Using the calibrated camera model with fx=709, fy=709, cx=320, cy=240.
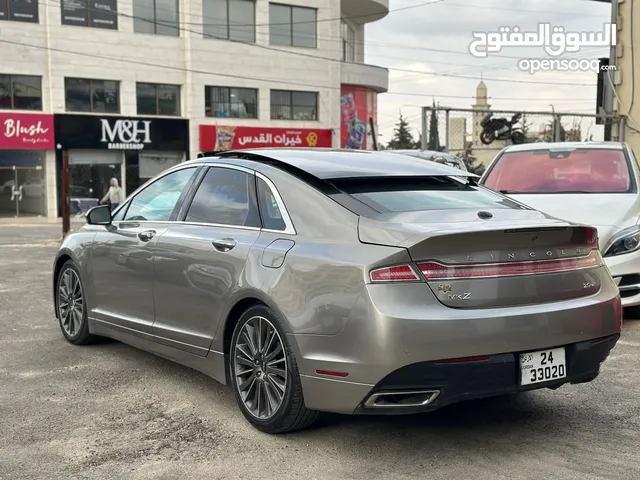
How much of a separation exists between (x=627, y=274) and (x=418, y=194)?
3.19m

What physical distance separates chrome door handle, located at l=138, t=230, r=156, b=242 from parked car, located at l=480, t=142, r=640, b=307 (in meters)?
3.85

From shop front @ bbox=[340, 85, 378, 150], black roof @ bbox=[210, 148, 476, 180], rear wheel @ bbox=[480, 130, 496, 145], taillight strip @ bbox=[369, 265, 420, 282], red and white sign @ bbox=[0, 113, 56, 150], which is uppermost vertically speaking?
shop front @ bbox=[340, 85, 378, 150]

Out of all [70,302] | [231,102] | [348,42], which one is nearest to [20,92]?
[231,102]

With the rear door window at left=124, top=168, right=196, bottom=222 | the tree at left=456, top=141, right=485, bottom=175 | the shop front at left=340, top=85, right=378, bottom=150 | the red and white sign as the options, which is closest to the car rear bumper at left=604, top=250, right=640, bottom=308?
the rear door window at left=124, top=168, right=196, bottom=222

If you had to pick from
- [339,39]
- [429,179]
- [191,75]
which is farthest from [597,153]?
[339,39]

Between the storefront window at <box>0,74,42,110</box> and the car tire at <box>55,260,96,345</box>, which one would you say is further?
the storefront window at <box>0,74,42,110</box>

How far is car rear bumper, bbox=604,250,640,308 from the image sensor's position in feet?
21.0

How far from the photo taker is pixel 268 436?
3980 mm

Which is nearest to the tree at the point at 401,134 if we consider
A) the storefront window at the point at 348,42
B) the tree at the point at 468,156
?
the storefront window at the point at 348,42

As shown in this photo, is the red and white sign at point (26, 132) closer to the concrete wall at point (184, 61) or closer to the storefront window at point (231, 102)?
the concrete wall at point (184, 61)

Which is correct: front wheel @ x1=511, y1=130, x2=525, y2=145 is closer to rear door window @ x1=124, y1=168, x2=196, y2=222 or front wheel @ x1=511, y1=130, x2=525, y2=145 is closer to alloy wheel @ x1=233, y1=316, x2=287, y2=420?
rear door window @ x1=124, y1=168, x2=196, y2=222

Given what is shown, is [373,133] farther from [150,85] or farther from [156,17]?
[156,17]

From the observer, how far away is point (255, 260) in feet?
13.3

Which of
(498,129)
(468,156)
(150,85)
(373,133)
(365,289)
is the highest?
(150,85)
